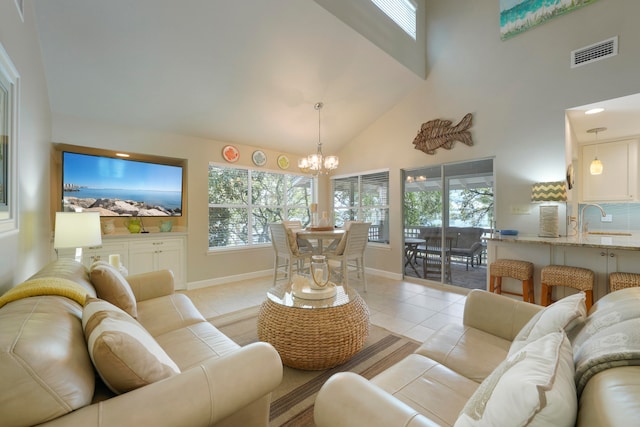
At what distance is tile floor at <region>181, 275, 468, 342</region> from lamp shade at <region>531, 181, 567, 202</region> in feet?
5.27

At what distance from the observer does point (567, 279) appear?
2674mm

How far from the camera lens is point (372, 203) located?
17.5 ft

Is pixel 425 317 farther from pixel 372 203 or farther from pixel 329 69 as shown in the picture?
pixel 329 69

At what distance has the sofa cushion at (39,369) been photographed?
650 mm

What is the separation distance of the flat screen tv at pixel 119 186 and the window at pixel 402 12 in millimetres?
3780

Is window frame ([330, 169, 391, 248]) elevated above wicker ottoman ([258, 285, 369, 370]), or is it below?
above

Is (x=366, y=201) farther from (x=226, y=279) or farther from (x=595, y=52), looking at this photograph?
(x=595, y=52)

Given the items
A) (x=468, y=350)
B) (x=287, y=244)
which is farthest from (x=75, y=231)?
(x=468, y=350)

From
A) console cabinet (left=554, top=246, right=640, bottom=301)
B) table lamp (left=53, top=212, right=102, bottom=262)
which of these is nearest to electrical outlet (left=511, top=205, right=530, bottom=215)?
console cabinet (left=554, top=246, right=640, bottom=301)

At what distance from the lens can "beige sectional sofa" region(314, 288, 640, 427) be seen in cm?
59

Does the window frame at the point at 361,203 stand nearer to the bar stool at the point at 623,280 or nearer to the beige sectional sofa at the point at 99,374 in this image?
the bar stool at the point at 623,280

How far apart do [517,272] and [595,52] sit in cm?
257

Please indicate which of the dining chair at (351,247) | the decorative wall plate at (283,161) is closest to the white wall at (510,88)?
the dining chair at (351,247)

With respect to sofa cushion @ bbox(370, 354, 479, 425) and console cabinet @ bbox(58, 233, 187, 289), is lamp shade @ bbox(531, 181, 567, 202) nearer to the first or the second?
sofa cushion @ bbox(370, 354, 479, 425)
